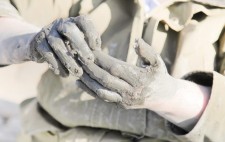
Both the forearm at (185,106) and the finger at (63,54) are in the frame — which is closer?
the finger at (63,54)

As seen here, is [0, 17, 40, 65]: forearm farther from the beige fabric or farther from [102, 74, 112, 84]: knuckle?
[102, 74, 112, 84]: knuckle

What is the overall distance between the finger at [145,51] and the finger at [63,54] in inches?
4.3

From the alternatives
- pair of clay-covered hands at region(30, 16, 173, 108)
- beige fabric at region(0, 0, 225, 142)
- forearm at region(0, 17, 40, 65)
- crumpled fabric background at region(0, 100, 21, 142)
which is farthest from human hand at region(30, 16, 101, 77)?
crumpled fabric background at region(0, 100, 21, 142)

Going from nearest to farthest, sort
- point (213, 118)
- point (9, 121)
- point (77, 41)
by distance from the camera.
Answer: point (77, 41) → point (213, 118) → point (9, 121)

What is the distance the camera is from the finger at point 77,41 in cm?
85

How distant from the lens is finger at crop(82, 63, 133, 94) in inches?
34.1

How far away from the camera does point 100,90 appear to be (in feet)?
2.86

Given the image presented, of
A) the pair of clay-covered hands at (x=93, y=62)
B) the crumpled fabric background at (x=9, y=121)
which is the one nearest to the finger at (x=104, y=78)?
the pair of clay-covered hands at (x=93, y=62)

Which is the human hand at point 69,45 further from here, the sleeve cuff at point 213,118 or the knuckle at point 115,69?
the sleeve cuff at point 213,118

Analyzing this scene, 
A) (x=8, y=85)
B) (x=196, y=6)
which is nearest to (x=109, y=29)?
(x=196, y=6)

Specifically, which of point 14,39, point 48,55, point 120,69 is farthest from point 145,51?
point 14,39

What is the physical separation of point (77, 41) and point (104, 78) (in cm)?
8

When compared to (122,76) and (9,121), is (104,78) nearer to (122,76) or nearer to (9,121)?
(122,76)

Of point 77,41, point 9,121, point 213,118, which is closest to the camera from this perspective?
point 77,41
